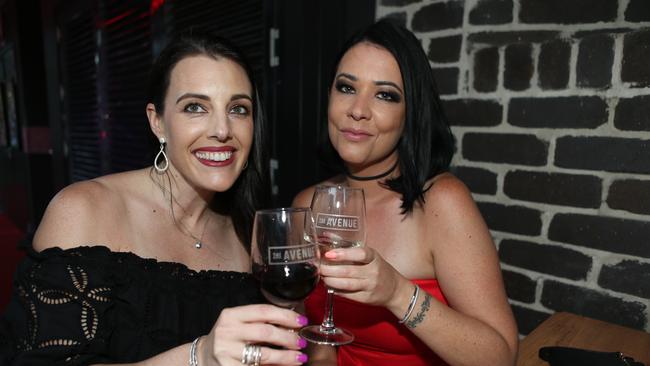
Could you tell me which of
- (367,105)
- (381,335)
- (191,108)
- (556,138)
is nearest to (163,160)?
(191,108)

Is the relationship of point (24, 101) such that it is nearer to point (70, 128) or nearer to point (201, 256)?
point (70, 128)

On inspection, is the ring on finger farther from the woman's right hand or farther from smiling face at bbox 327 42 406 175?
smiling face at bbox 327 42 406 175

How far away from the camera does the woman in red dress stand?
4.16 ft

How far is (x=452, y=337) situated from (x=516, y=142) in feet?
3.03

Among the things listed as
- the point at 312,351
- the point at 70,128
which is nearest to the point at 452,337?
the point at 312,351

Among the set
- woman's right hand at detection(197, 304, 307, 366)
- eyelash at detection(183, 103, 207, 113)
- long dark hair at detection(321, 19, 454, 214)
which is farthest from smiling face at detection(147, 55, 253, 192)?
woman's right hand at detection(197, 304, 307, 366)

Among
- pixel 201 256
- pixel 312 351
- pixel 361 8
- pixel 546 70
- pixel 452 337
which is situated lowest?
pixel 312 351

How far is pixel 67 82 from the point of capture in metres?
5.21

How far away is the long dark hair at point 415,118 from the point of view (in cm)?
147

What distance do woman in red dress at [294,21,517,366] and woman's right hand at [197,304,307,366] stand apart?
0.44 m

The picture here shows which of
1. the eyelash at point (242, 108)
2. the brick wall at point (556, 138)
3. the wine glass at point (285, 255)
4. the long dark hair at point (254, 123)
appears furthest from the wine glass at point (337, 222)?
the brick wall at point (556, 138)

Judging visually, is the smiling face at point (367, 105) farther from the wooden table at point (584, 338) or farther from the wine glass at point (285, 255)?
the wooden table at point (584, 338)

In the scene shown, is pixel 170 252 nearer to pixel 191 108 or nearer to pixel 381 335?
pixel 191 108

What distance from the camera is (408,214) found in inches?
58.8
